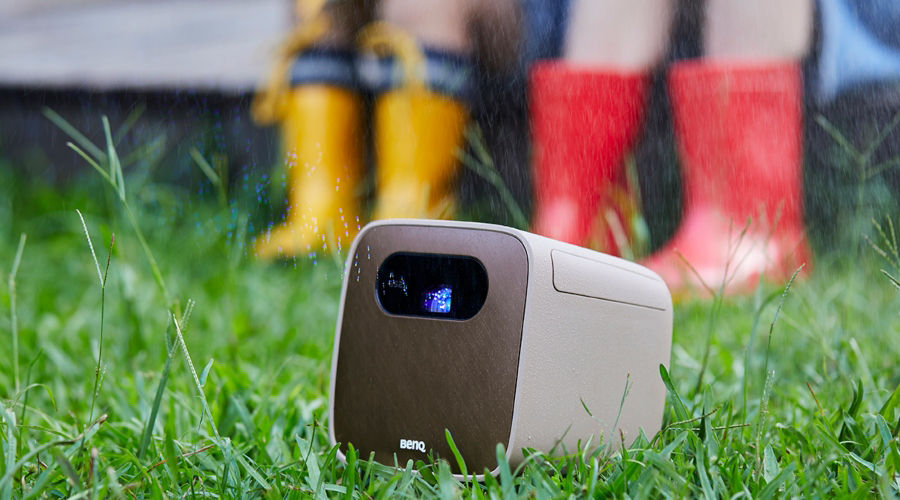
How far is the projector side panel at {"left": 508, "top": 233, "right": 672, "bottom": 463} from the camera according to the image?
2.17ft

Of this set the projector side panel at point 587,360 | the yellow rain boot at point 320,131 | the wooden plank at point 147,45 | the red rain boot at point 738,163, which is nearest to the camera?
the projector side panel at point 587,360

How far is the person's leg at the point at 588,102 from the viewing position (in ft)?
5.69

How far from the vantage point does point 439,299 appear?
2.27 ft

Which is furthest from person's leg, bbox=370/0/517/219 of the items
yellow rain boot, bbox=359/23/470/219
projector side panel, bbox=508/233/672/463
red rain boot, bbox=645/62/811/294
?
projector side panel, bbox=508/233/672/463

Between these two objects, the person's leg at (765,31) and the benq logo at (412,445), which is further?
the person's leg at (765,31)

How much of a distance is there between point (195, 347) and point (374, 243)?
2.12 feet

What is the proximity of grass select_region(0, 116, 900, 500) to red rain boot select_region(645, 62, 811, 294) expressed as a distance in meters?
0.12

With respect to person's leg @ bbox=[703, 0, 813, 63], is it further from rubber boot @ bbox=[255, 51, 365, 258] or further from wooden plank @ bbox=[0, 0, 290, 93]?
wooden plank @ bbox=[0, 0, 290, 93]

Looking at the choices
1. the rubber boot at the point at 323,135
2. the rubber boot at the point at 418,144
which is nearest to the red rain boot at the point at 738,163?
the rubber boot at the point at 418,144

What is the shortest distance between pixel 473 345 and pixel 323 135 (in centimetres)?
146

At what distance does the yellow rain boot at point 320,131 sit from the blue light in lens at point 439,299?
4.01 ft

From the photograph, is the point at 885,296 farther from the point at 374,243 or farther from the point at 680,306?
the point at 374,243

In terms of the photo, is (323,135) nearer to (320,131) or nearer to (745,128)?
(320,131)

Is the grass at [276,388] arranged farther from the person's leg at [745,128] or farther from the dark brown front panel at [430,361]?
the person's leg at [745,128]
